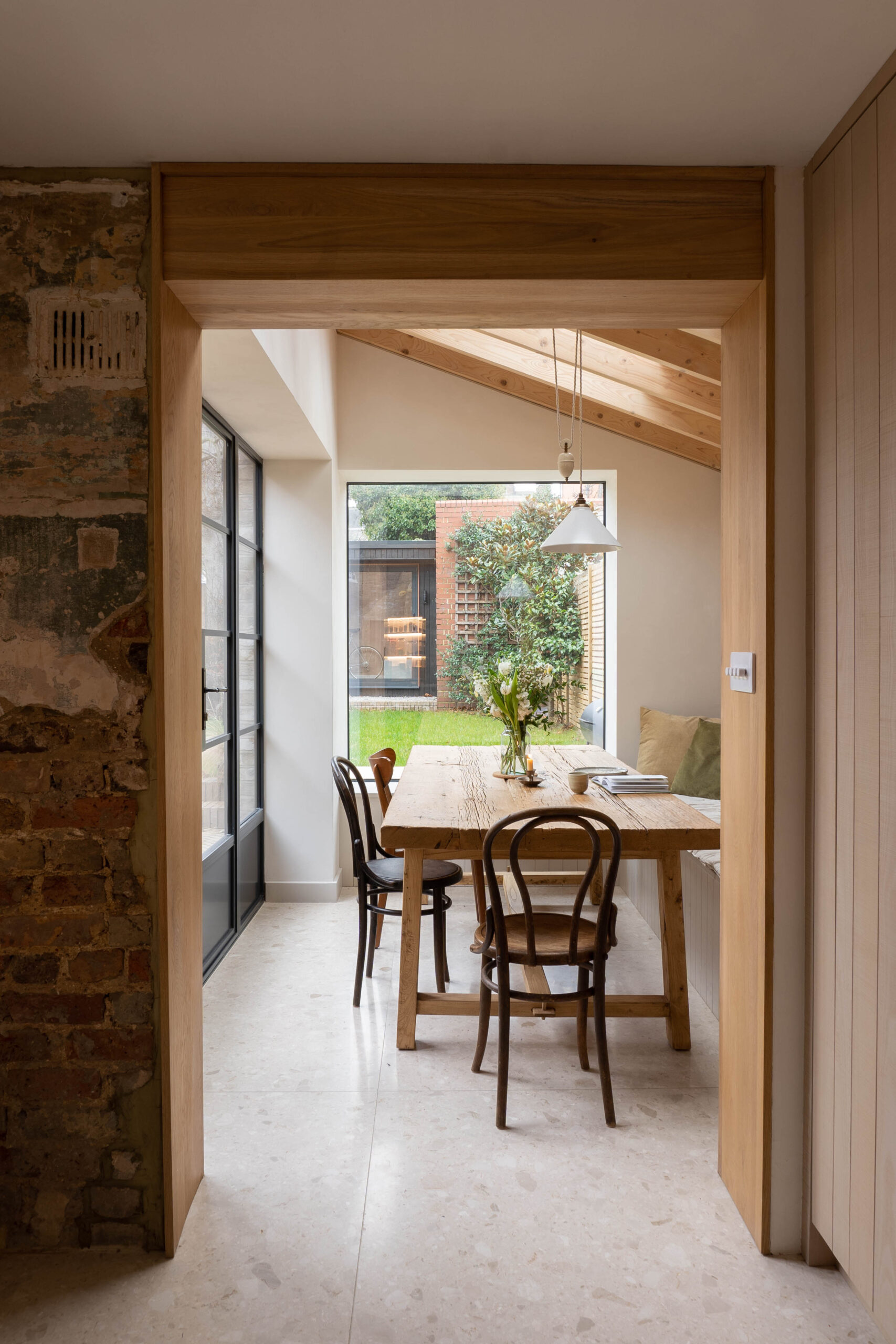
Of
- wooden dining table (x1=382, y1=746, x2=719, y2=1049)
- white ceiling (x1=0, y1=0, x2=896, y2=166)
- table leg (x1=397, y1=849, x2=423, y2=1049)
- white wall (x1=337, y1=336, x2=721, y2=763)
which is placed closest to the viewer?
white ceiling (x1=0, y1=0, x2=896, y2=166)

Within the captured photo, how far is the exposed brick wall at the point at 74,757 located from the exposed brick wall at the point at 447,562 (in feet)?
11.1

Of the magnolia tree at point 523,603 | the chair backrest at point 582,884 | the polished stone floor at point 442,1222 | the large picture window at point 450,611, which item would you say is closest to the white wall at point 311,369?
the large picture window at point 450,611

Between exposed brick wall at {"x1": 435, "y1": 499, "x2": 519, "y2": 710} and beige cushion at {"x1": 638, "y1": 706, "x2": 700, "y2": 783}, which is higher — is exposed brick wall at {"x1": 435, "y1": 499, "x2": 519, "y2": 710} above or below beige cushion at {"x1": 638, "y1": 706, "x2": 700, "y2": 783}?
above

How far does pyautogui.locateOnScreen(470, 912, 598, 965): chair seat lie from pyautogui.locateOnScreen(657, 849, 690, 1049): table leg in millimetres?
410

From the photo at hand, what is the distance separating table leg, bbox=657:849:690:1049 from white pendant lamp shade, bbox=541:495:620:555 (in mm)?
1332

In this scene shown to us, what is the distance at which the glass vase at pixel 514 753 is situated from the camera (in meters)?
3.79

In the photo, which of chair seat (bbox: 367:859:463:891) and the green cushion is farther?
the green cushion

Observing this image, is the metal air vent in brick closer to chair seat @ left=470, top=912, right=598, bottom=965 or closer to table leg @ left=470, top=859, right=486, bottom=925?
chair seat @ left=470, top=912, right=598, bottom=965

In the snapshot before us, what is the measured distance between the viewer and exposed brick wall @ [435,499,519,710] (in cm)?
524

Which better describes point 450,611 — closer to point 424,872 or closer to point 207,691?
point 207,691

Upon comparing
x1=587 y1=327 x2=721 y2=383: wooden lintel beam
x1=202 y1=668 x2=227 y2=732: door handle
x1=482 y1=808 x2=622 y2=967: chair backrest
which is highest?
x1=587 y1=327 x2=721 y2=383: wooden lintel beam

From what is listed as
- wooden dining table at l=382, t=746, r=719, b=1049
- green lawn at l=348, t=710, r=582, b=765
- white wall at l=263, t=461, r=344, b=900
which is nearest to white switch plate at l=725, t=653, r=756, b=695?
wooden dining table at l=382, t=746, r=719, b=1049

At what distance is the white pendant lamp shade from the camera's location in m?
3.66

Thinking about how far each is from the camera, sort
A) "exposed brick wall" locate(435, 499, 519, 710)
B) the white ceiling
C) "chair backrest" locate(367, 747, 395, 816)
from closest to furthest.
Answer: the white ceiling → "chair backrest" locate(367, 747, 395, 816) → "exposed brick wall" locate(435, 499, 519, 710)
